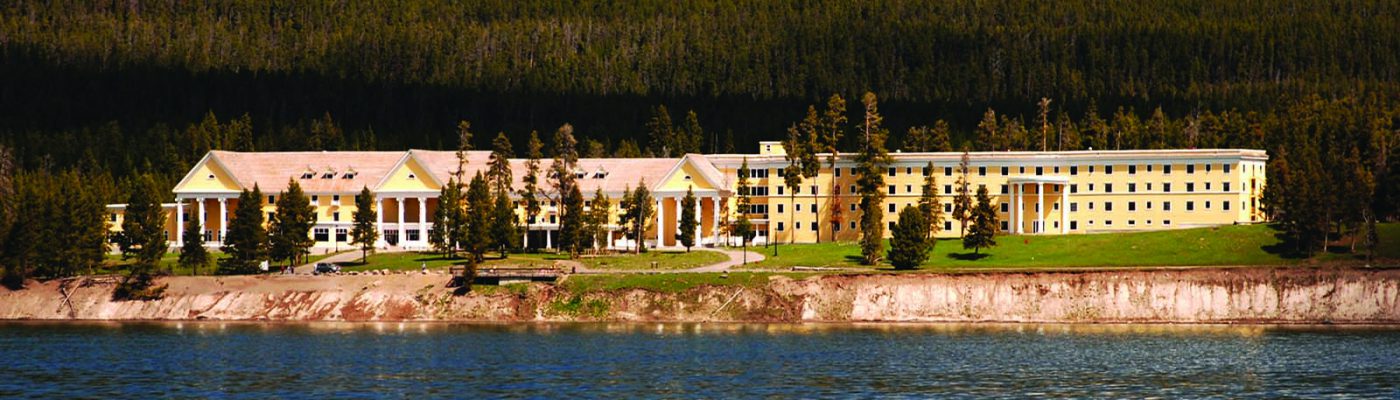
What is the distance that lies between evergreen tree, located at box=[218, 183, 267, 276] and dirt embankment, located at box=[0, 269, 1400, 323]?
4.72 m

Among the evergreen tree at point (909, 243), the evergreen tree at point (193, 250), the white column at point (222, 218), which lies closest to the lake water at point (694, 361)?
the evergreen tree at point (909, 243)

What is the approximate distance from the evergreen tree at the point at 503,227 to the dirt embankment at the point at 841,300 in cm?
1075

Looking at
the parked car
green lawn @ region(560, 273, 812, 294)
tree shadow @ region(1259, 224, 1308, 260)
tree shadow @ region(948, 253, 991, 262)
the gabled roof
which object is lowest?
green lawn @ region(560, 273, 812, 294)

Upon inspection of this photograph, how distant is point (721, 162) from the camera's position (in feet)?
500

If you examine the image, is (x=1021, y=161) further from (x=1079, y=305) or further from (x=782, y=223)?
(x=1079, y=305)

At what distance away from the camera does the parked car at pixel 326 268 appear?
403 feet

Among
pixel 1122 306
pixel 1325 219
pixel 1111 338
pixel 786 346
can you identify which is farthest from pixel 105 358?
pixel 1325 219

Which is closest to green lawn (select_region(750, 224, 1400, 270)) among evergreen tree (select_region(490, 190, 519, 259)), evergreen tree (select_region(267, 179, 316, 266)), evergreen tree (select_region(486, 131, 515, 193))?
evergreen tree (select_region(490, 190, 519, 259))

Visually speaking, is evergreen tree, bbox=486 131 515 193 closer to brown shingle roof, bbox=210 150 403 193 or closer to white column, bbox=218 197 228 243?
brown shingle roof, bbox=210 150 403 193

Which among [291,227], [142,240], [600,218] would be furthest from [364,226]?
[600,218]

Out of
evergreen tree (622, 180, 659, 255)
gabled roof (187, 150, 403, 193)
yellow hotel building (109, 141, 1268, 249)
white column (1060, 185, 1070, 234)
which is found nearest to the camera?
evergreen tree (622, 180, 659, 255)

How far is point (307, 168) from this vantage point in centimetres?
14988

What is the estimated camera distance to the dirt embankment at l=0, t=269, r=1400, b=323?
108188 millimetres

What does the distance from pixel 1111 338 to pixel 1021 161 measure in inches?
1924
